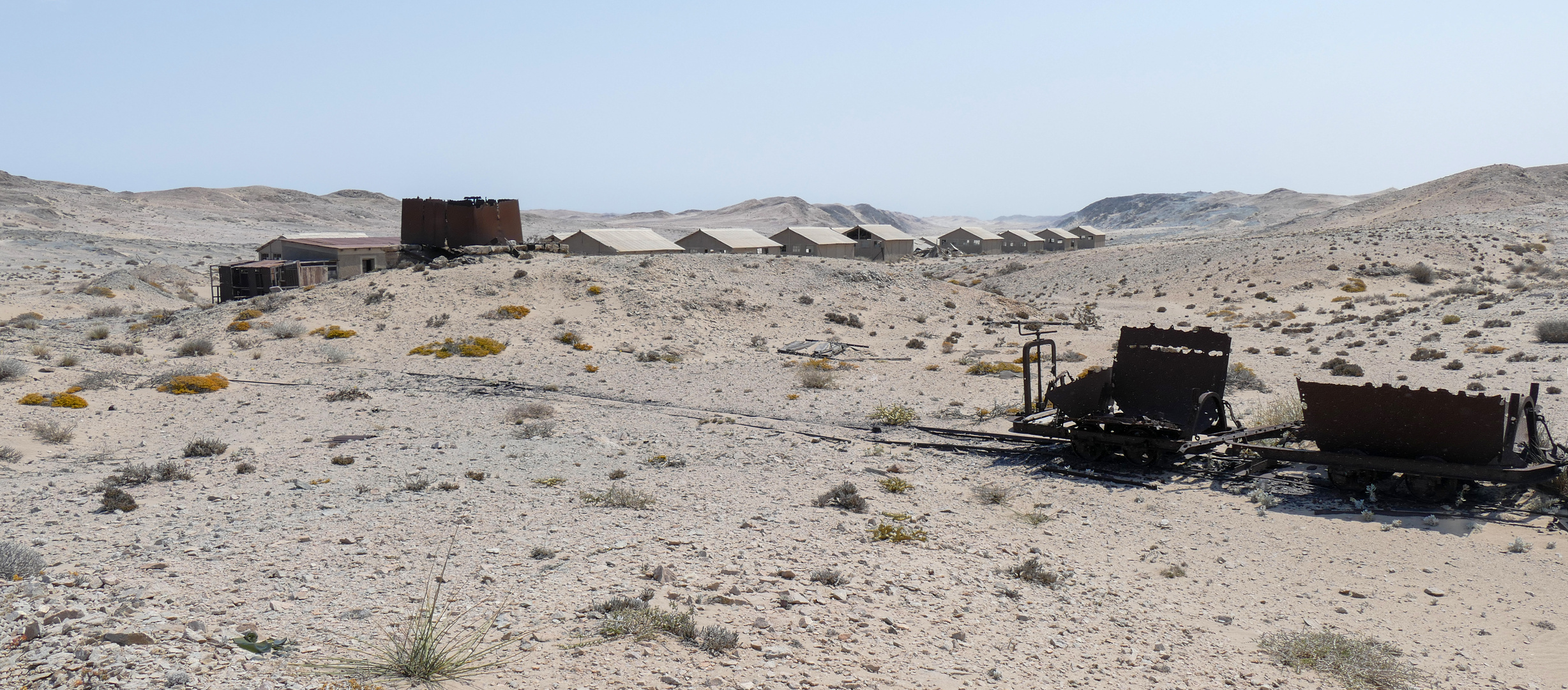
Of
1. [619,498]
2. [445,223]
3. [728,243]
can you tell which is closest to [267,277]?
[445,223]

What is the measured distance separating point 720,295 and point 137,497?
22.8m

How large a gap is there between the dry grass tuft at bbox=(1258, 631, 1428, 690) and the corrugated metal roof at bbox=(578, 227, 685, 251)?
45.6m

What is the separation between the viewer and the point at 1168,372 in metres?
13.7

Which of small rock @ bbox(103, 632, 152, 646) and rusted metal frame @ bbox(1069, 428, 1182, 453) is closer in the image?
small rock @ bbox(103, 632, 152, 646)

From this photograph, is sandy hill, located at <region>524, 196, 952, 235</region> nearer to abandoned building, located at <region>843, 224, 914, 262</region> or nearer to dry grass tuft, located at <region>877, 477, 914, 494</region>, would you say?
abandoned building, located at <region>843, 224, 914, 262</region>

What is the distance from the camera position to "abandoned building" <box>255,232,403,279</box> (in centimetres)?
3975

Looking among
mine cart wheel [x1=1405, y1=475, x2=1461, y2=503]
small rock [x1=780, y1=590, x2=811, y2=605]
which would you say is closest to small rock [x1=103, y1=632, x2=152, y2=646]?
small rock [x1=780, y1=590, x2=811, y2=605]

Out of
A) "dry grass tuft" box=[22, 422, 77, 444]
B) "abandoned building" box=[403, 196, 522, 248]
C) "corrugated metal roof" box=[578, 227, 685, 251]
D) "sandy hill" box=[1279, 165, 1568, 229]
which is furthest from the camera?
"sandy hill" box=[1279, 165, 1568, 229]

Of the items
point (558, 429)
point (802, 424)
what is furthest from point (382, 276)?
point (802, 424)

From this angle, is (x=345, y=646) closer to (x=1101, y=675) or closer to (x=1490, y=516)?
(x=1101, y=675)

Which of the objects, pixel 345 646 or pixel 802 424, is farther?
pixel 802 424

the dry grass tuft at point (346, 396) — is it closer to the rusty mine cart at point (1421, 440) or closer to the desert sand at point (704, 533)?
the desert sand at point (704, 533)

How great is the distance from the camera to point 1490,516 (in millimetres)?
10117

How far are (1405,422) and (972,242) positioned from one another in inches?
2966
